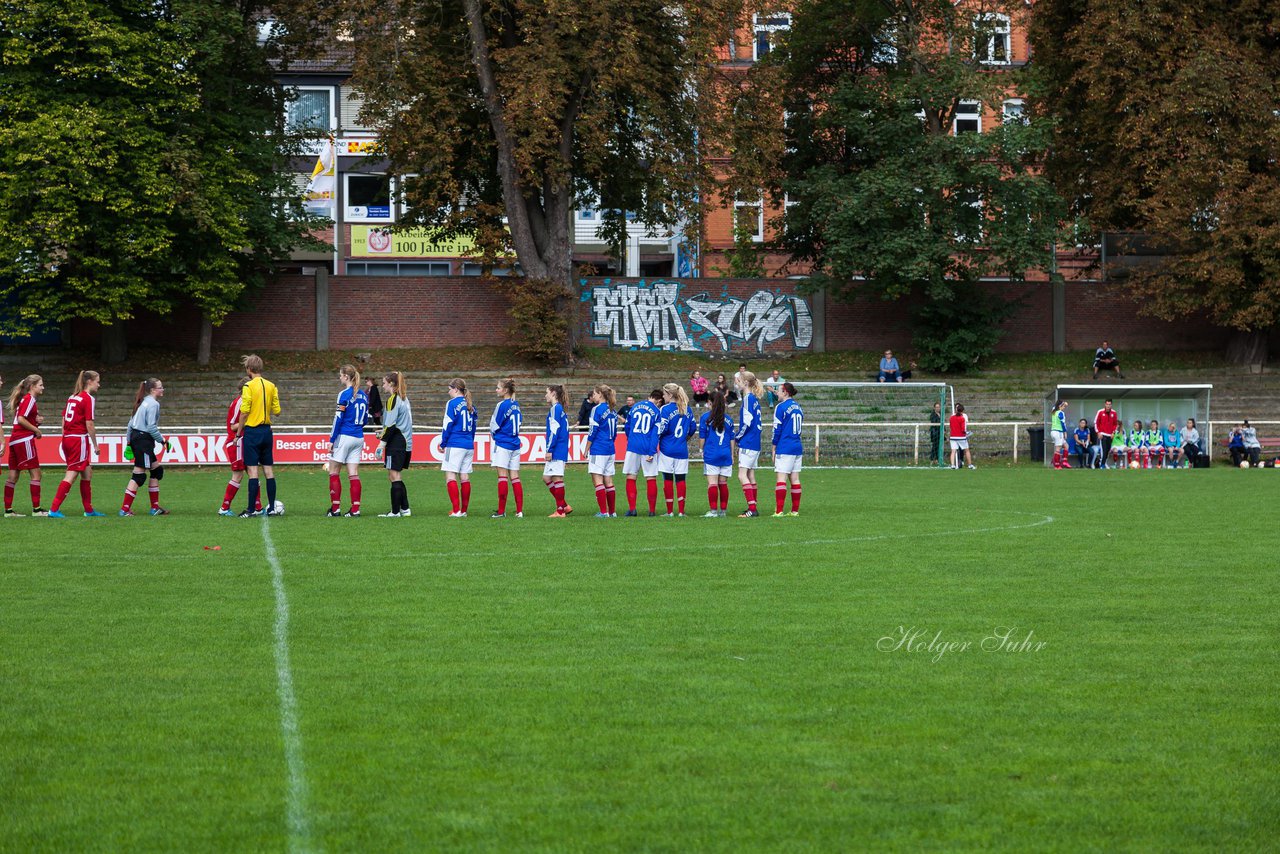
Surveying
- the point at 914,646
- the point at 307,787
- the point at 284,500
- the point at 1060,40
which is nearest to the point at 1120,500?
the point at 284,500

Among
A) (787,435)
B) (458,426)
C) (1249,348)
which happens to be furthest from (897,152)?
(458,426)

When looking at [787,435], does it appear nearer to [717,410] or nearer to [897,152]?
[717,410]

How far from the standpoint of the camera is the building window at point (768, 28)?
148ft

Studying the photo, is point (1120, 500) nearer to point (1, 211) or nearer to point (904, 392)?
point (904, 392)

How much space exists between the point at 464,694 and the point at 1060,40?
45.4 metres

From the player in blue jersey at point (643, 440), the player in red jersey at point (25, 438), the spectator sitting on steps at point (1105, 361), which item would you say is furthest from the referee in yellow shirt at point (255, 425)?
the spectator sitting on steps at point (1105, 361)

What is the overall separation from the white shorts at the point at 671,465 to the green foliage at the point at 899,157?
80.2ft

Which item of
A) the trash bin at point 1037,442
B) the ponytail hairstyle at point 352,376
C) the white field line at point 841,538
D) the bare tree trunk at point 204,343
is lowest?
the white field line at point 841,538

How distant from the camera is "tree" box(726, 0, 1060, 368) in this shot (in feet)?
148

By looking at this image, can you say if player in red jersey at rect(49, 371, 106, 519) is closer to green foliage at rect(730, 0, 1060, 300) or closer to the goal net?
the goal net

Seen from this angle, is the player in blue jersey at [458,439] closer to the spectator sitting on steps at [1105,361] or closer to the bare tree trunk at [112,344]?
the bare tree trunk at [112,344]

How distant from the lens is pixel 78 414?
20.1 m

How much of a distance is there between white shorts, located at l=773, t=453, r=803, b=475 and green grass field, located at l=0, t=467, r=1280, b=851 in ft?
15.6

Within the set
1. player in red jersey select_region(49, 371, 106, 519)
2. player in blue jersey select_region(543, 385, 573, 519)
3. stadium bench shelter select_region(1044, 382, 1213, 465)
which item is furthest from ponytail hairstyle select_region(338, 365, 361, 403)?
stadium bench shelter select_region(1044, 382, 1213, 465)
